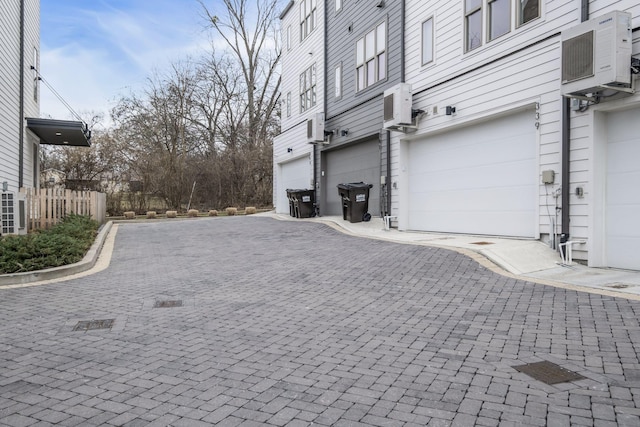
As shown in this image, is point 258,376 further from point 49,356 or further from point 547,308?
point 547,308

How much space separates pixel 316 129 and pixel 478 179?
7.28 metres

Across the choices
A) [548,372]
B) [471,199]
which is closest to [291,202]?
[471,199]

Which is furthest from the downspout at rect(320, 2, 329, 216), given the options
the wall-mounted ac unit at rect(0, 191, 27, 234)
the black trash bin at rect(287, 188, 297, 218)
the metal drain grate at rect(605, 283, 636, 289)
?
the metal drain grate at rect(605, 283, 636, 289)

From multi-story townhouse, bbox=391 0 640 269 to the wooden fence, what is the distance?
1031 cm

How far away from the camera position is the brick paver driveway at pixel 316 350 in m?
2.79

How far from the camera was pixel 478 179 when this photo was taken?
32.6ft

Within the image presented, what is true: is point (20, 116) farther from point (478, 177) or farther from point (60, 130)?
point (478, 177)

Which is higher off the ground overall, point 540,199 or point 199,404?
point 540,199

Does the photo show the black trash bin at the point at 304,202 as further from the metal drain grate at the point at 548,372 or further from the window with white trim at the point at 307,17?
the metal drain grate at the point at 548,372

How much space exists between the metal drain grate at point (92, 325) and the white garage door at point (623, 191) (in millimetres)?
7262

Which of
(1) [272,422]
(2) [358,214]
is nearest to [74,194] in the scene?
(2) [358,214]

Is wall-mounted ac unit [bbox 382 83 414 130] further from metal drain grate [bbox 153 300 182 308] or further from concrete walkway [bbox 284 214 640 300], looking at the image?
metal drain grate [bbox 153 300 182 308]

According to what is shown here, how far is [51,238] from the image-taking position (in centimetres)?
833

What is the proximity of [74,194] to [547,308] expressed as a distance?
48.4 ft
